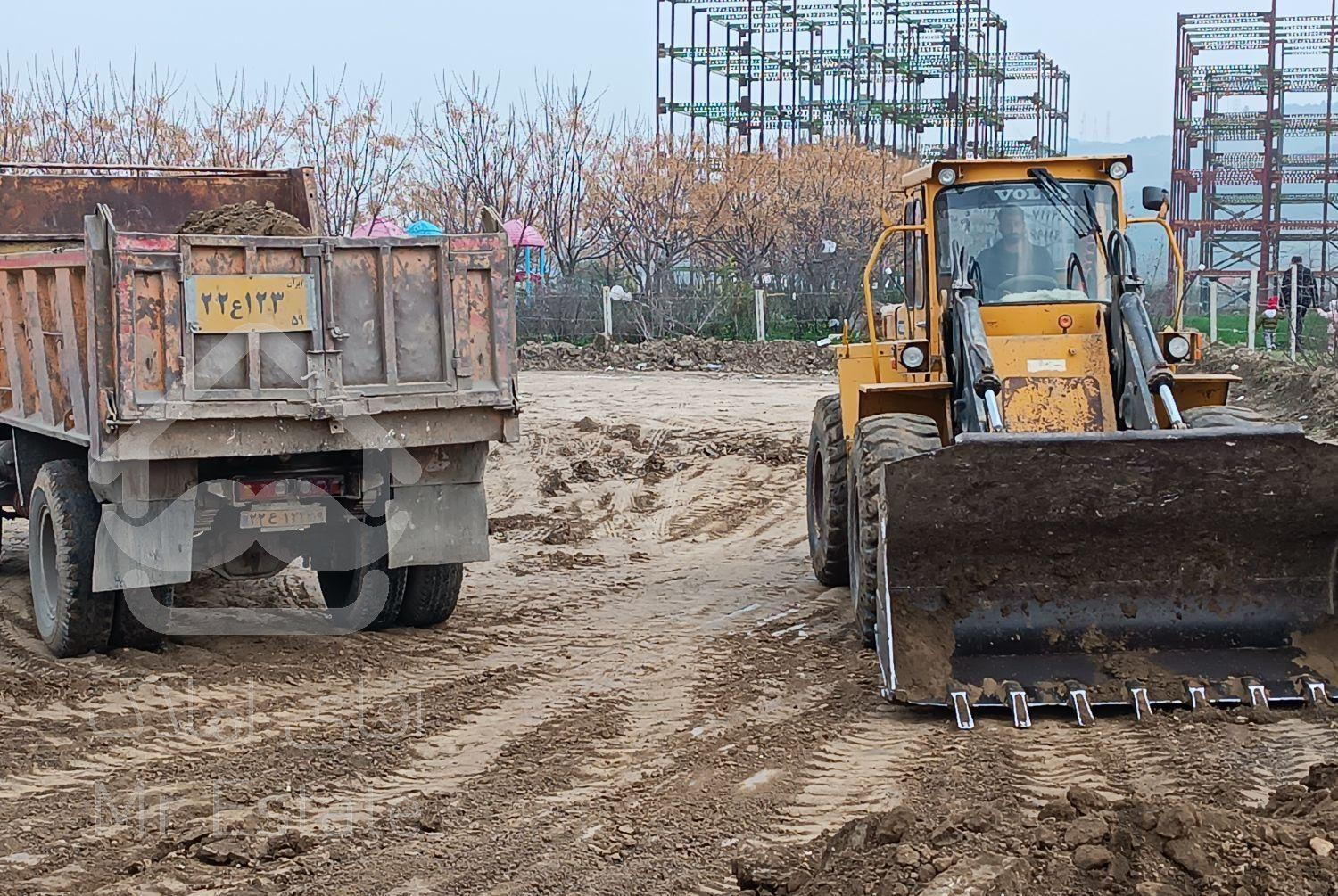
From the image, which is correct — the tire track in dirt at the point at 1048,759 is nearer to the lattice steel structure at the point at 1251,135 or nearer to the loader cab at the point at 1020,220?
the loader cab at the point at 1020,220

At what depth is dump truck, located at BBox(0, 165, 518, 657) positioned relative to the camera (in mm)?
7277

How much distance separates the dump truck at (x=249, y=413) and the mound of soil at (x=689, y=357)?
51.9ft

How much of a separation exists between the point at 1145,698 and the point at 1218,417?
5.78 feet

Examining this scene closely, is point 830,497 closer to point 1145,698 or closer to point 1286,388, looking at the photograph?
point 1145,698

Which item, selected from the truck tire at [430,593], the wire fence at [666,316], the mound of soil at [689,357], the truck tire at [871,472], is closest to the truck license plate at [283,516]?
the truck tire at [430,593]

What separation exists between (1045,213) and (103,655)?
5.34 metres

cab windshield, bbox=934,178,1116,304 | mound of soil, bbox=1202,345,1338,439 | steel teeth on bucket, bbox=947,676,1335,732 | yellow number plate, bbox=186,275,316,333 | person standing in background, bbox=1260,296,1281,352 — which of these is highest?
cab windshield, bbox=934,178,1116,304

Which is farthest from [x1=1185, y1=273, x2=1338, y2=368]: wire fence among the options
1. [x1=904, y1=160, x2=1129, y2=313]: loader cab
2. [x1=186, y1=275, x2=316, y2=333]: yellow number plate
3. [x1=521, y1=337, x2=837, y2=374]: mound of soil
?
[x1=186, y1=275, x2=316, y2=333]: yellow number plate

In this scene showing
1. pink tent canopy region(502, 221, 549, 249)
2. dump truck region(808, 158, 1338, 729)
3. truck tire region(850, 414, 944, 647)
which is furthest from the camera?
pink tent canopy region(502, 221, 549, 249)

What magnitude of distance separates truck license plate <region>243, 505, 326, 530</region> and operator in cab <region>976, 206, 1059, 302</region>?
3.59 m

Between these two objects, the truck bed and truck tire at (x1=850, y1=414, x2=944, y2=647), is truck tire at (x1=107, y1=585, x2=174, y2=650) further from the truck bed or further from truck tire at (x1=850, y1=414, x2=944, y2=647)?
truck tire at (x1=850, y1=414, x2=944, y2=647)

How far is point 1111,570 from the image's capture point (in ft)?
22.0

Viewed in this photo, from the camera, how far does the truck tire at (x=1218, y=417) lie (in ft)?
24.3

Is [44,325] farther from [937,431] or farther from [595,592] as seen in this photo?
[937,431]
